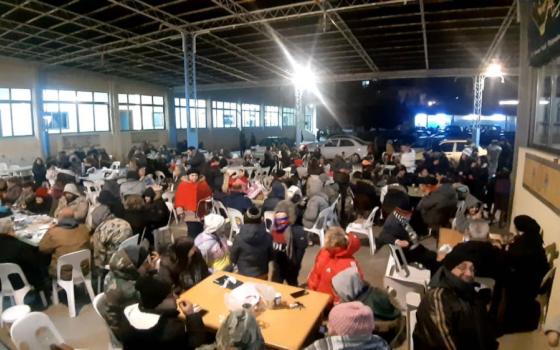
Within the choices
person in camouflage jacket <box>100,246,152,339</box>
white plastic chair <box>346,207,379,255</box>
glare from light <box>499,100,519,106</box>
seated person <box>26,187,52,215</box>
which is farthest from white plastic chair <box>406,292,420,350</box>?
glare from light <box>499,100,519,106</box>

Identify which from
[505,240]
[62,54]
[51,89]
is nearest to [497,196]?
[505,240]

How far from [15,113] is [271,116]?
22206 millimetres

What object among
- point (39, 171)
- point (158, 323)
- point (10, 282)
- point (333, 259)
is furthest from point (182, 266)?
point (39, 171)

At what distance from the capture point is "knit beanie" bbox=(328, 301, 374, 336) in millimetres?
2164

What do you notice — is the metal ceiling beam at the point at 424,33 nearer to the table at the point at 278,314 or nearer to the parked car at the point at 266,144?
the table at the point at 278,314

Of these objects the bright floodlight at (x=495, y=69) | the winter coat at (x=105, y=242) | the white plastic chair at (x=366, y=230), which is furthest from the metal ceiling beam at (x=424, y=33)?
the winter coat at (x=105, y=242)

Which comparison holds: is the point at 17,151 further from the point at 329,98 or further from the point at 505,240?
the point at 329,98

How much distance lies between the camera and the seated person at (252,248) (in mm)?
3783

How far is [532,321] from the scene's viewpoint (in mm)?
3768

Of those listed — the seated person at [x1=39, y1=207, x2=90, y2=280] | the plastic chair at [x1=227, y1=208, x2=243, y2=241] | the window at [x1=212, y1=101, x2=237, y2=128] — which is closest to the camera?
the seated person at [x1=39, y1=207, x2=90, y2=280]

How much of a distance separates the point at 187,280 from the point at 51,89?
51.2 ft

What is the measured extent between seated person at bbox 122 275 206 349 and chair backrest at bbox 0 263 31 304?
88.2 inches

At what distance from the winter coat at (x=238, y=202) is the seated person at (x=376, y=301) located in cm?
342

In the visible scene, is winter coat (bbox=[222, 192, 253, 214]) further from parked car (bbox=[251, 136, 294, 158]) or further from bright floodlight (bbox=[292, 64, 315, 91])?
parked car (bbox=[251, 136, 294, 158])
